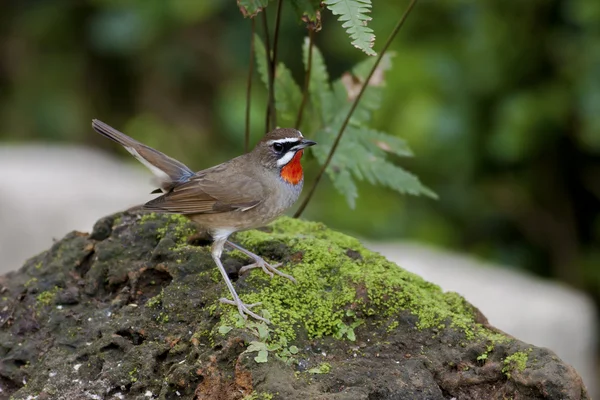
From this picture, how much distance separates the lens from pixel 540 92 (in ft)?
29.2

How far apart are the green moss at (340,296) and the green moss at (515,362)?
176mm

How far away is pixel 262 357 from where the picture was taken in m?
3.47

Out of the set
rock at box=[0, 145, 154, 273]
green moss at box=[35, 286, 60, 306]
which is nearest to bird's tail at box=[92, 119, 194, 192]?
green moss at box=[35, 286, 60, 306]

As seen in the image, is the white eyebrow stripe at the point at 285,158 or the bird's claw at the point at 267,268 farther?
the white eyebrow stripe at the point at 285,158

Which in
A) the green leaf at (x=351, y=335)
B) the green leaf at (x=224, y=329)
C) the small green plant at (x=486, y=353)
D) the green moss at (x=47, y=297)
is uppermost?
the green leaf at (x=224, y=329)

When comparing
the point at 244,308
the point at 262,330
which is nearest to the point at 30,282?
the point at 244,308

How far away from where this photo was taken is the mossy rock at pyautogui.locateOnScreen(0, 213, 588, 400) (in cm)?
350

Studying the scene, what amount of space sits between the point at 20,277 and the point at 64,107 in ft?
26.6

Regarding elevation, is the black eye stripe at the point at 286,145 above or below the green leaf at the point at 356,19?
below

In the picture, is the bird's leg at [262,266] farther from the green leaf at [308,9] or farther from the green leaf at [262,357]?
the green leaf at [308,9]

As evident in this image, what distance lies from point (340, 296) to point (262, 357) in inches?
28.1

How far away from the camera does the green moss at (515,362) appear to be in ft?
11.6

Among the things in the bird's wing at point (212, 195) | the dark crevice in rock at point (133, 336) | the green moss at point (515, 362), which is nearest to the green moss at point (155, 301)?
the dark crevice in rock at point (133, 336)

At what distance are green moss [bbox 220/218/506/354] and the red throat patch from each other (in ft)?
1.82
